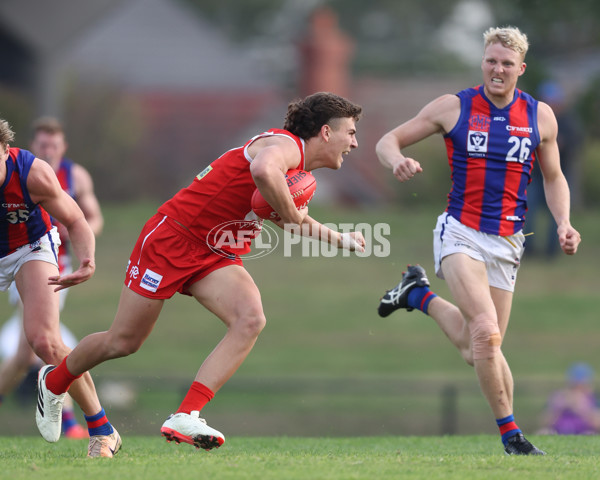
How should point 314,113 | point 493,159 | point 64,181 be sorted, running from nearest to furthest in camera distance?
point 314,113
point 493,159
point 64,181

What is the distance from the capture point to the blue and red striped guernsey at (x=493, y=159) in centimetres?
683

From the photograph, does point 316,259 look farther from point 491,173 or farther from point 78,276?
point 78,276

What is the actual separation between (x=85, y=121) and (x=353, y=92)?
1315cm

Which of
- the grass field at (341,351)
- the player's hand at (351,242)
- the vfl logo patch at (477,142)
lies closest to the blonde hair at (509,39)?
the vfl logo patch at (477,142)

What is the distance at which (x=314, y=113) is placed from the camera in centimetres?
623

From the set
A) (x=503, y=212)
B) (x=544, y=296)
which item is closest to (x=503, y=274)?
(x=503, y=212)

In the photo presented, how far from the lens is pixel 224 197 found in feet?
20.4

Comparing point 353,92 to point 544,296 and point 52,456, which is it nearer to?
point 544,296

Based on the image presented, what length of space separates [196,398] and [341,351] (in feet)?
35.4

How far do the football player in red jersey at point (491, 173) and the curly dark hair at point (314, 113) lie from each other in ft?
2.00

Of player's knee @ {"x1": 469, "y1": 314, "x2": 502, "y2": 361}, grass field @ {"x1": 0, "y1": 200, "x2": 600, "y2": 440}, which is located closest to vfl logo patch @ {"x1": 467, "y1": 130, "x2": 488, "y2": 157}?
player's knee @ {"x1": 469, "y1": 314, "x2": 502, "y2": 361}

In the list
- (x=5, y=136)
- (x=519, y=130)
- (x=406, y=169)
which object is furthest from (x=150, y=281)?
(x=519, y=130)

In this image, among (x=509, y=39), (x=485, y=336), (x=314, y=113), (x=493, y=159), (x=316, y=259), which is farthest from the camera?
(x=316, y=259)

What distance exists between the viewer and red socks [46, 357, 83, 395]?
6.23 metres
